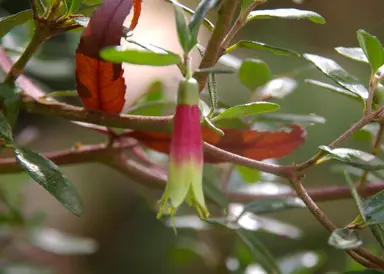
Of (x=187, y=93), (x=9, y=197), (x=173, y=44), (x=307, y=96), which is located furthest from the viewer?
(x=173, y=44)

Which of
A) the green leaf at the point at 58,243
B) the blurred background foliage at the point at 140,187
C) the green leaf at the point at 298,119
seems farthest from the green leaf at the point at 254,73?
the blurred background foliage at the point at 140,187

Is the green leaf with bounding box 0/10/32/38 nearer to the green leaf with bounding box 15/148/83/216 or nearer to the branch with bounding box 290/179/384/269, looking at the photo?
the green leaf with bounding box 15/148/83/216

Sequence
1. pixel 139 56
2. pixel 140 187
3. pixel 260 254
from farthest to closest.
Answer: pixel 140 187 → pixel 260 254 → pixel 139 56

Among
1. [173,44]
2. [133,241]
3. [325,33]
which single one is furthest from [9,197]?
[325,33]

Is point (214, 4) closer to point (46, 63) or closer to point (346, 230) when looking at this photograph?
point (346, 230)

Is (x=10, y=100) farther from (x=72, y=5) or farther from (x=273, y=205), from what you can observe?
(x=273, y=205)

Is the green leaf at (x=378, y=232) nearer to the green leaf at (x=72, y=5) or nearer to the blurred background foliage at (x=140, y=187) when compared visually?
the green leaf at (x=72, y=5)

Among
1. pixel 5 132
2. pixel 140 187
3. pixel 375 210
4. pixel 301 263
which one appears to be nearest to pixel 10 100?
pixel 5 132
